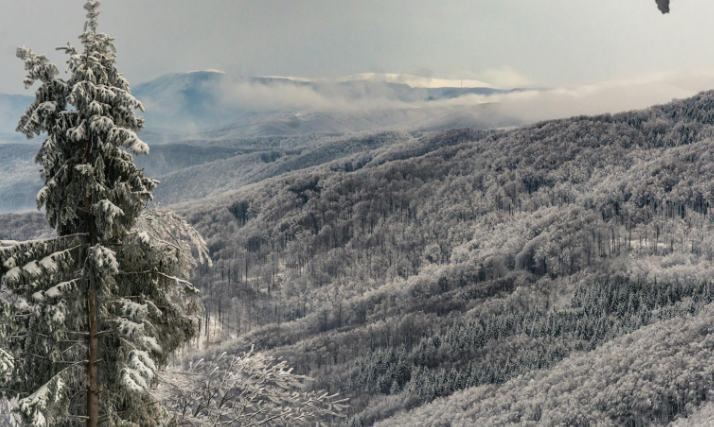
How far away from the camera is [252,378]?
1325 cm

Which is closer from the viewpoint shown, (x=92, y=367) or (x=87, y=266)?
(x=87, y=266)

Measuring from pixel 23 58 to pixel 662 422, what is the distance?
195 meters

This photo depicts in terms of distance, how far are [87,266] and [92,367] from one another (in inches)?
78.4

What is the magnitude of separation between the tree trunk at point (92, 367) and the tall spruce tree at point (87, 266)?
18 mm

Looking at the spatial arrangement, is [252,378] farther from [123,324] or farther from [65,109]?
[65,109]

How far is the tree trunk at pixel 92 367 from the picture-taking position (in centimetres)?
1073

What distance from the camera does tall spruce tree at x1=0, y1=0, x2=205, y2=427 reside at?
9.89 meters

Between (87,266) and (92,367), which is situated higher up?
(87,266)

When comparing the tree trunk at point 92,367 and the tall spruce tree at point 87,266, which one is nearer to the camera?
the tall spruce tree at point 87,266

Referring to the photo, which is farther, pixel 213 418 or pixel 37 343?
pixel 213 418

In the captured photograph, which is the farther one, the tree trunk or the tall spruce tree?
the tree trunk

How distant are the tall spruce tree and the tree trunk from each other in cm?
2

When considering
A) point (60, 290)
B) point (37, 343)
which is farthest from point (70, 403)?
point (60, 290)

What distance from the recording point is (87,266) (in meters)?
10.3
